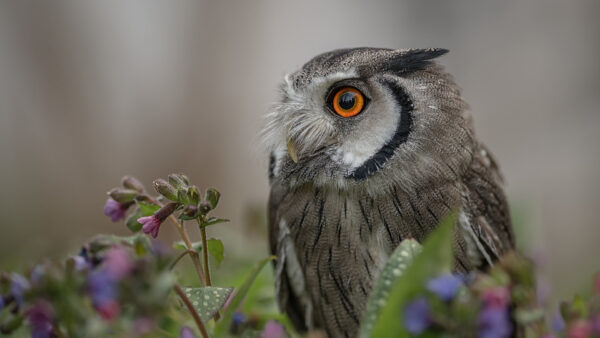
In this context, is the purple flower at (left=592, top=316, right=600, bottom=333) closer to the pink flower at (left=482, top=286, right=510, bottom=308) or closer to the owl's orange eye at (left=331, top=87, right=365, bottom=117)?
the pink flower at (left=482, top=286, right=510, bottom=308)

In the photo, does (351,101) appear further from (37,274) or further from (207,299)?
(37,274)

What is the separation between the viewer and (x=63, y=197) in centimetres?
560

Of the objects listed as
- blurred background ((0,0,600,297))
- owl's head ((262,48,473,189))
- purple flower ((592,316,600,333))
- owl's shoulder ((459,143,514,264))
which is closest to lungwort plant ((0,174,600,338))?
purple flower ((592,316,600,333))

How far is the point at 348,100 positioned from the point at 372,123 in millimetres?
64

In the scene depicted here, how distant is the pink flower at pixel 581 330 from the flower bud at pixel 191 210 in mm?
446

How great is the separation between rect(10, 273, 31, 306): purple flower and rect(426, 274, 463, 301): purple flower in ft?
1.31

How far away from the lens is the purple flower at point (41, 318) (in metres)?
0.62

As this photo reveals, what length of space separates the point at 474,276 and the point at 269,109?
0.84 meters

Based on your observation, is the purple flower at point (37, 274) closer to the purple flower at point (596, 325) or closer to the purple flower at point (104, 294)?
the purple flower at point (104, 294)

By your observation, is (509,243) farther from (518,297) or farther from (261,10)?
(261,10)

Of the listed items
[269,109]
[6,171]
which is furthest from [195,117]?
[269,109]

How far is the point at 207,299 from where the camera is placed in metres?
0.75

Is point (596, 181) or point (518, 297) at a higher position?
point (518, 297)

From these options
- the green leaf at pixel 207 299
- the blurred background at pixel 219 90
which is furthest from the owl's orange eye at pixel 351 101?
the blurred background at pixel 219 90
